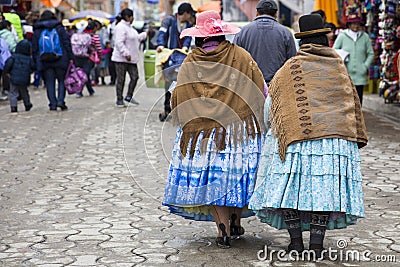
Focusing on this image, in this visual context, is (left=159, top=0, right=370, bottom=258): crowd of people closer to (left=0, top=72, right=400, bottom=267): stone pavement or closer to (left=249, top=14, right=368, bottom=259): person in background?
(left=249, top=14, right=368, bottom=259): person in background

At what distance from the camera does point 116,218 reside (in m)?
7.12

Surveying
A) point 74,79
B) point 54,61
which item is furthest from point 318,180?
point 74,79

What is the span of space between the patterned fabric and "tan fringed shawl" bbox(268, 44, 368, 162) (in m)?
0.07

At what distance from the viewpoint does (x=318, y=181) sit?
5.49 meters

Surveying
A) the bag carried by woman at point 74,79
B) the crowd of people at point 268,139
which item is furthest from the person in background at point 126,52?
the crowd of people at point 268,139

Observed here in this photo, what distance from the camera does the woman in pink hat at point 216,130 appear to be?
5980 millimetres

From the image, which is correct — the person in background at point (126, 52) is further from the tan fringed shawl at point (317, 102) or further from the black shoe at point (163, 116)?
the tan fringed shawl at point (317, 102)

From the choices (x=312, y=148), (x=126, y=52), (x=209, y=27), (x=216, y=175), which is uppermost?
(x=209, y=27)

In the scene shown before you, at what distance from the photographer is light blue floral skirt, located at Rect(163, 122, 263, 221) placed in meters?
5.96

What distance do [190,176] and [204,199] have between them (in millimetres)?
194

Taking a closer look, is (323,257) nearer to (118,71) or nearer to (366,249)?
(366,249)

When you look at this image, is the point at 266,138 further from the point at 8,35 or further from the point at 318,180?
the point at 8,35

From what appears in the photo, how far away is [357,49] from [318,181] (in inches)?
328

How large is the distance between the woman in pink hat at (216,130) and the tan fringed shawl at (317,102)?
38 cm
